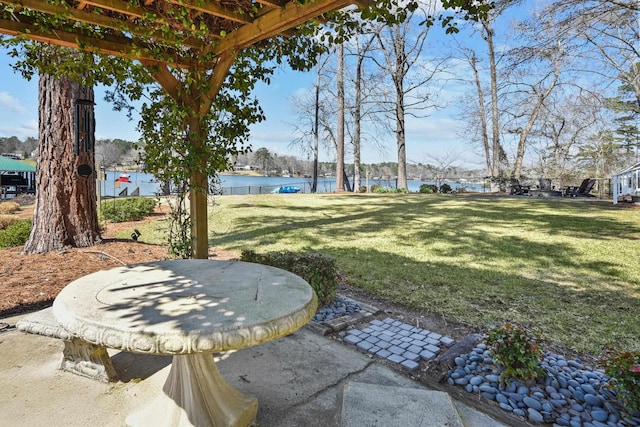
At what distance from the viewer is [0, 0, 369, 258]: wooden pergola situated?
97.0 inches

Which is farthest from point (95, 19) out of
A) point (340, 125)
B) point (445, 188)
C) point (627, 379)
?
point (445, 188)

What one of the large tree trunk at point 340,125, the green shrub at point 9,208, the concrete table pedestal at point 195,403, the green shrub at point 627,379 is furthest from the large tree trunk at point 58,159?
the large tree trunk at point 340,125

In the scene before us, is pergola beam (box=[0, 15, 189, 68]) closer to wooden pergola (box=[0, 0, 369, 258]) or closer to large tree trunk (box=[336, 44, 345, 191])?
wooden pergola (box=[0, 0, 369, 258])

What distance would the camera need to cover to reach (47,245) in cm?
469

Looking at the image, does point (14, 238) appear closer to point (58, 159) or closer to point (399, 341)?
point (58, 159)

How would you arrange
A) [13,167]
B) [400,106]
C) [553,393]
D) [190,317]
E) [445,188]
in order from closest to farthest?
[190,317] < [553,393] < [400,106] < [445,188] < [13,167]

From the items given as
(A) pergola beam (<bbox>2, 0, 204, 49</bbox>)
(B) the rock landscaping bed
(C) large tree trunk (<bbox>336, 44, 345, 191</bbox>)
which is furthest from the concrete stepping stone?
(C) large tree trunk (<bbox>336, 44, 345, 191</bbox>)

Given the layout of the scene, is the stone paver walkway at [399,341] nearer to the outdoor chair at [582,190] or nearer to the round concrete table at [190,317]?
the round concrete table at [190,317]

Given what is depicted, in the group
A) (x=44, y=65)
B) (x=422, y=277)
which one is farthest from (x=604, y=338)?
(x=44, y=65)

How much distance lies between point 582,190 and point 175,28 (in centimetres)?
1568

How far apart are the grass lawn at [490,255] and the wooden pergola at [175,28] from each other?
2.80 meters

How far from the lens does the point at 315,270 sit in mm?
3396

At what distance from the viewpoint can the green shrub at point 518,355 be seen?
2062 mm

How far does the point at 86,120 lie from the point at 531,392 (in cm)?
548
